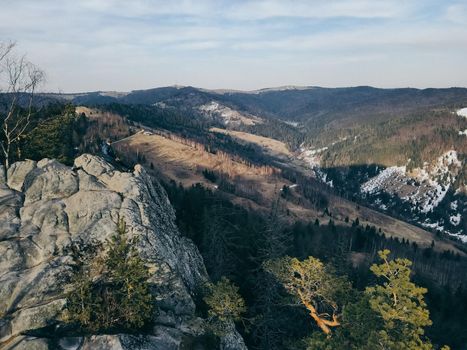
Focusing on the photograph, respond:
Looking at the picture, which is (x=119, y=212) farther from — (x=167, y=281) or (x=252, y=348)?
(x=252, y=348)

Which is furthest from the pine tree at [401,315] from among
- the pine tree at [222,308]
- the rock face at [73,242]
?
the rock face at [73,242]

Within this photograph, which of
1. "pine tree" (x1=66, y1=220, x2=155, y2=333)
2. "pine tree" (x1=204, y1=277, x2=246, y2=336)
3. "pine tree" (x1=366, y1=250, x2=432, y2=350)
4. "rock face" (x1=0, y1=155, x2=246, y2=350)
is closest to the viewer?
"pine tree" (x1=366, y1=250, x2=432, y2=350)

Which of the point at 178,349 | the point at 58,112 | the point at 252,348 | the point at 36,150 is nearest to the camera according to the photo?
the point at 178,349

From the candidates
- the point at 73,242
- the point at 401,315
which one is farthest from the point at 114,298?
the point at 401,315

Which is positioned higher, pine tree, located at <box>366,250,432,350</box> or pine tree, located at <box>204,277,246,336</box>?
pine tree, located at <box>366,250,432,350</box>

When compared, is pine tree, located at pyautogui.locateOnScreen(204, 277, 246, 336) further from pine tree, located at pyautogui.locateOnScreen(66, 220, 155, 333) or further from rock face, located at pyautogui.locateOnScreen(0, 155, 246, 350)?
pine tree, located at pyautogui.locateOnScreen(66, 220, 155, 333)

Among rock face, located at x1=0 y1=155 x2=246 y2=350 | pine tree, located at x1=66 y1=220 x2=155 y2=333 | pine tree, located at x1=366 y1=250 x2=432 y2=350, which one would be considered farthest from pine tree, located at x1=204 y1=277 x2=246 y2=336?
pine tree, located at x1=366 y1=250 x2=432 y2=350

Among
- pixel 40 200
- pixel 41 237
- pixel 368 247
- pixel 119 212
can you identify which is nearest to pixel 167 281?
pixel 119 212

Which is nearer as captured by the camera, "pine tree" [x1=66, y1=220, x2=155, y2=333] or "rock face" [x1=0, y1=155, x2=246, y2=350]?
"pine tree" [x1=66, y1=220, x2=155, y2=333]

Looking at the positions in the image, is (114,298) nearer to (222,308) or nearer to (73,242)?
(73,242)
